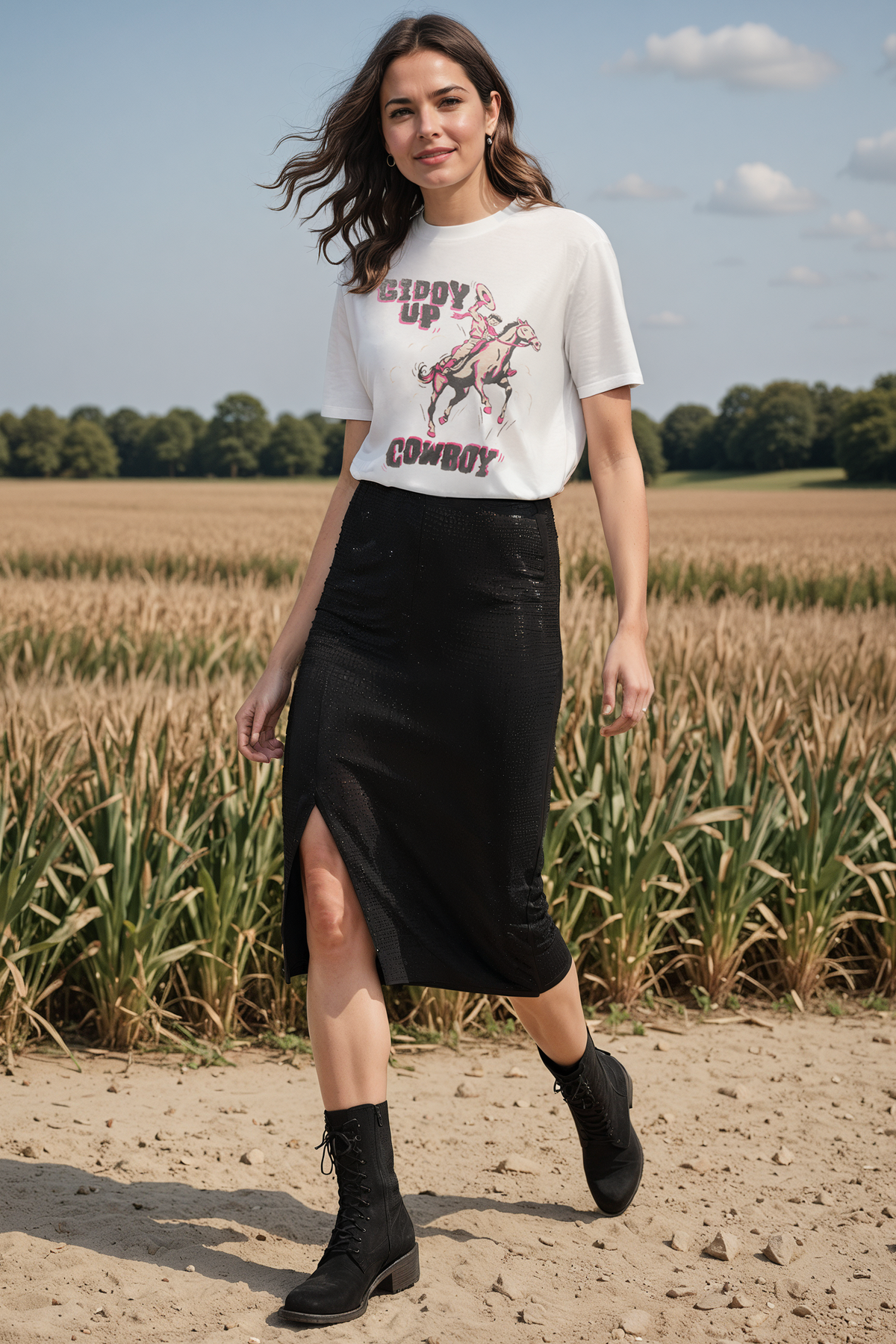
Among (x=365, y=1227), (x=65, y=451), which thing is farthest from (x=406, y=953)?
(x=65, y=451)

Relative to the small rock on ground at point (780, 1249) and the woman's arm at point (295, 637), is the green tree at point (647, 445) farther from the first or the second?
the small rock on ground at point (780, 1249)

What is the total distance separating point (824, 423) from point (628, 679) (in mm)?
87488

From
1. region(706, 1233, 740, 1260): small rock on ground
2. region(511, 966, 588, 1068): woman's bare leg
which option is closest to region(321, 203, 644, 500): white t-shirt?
region(511, 966, 588, 1068): woman's bare leg

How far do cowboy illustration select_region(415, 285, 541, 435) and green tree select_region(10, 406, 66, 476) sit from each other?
93.5m

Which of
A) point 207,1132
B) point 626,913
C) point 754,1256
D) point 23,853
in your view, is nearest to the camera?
point 754,1256

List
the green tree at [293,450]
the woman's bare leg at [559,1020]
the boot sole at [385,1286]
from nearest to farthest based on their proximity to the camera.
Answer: the boot sole at [385,1286] → the woman's bare leg at [559,1020] → the green tree at [293,450]

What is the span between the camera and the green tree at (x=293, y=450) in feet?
314

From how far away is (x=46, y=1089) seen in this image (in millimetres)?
2924

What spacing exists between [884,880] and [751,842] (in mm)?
494

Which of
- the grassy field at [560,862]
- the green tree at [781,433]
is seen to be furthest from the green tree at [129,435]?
the grassy field at [560,862]

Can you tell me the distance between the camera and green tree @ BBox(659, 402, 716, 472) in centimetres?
8969

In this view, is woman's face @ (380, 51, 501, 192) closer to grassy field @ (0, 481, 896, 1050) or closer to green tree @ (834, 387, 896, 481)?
grassy field @ (0, 481, 896, 1050)

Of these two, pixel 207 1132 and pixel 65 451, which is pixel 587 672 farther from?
pixel 65 451

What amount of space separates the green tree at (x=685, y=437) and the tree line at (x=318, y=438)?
0.11m
